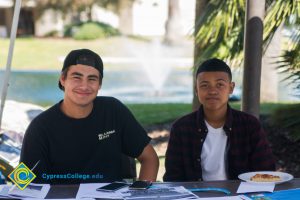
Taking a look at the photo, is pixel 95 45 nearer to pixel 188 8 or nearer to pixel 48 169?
pixel 188 8

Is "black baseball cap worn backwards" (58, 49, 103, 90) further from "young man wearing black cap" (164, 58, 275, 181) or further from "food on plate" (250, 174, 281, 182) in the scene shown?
"food on plate" (250, 174, 281, 182)

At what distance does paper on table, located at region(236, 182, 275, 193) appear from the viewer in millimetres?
2607

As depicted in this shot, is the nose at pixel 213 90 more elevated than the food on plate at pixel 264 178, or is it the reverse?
the nose at pixel 213 90

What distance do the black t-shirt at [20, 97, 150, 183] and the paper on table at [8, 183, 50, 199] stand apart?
266mm

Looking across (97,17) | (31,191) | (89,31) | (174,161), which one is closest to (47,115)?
(31,191)

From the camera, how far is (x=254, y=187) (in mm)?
2648

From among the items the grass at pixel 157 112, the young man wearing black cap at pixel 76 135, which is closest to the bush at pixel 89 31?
the grass at pixel 157 112

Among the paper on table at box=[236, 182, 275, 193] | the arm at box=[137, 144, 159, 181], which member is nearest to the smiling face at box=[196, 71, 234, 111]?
the arm at box=[137, 144, 159, 181]

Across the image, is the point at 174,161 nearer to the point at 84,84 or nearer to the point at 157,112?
the point at 84,84

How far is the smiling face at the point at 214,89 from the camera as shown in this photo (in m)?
3.27

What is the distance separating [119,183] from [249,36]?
191cm

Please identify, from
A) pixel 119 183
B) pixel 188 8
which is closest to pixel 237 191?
pixel 119 183

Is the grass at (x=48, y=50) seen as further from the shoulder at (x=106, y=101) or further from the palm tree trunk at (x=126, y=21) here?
the shoulder at (x=106, y=101)

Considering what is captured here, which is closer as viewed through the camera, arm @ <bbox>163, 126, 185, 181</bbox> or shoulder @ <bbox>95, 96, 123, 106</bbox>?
shoulder @ <bbox>95, 96, 123, 106</bbox>
